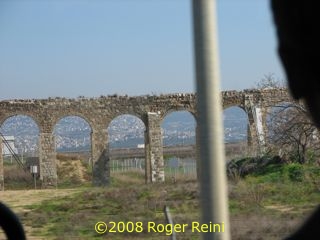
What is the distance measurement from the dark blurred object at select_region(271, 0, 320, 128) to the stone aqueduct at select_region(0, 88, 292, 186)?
28712 mm

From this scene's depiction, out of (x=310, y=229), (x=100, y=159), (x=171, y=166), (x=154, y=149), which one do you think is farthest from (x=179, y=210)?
(x=171, y=166)

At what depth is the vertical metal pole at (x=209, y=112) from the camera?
255cm

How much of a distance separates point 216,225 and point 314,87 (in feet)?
6.23

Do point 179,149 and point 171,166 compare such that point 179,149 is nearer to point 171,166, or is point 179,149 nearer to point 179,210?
point 171,166

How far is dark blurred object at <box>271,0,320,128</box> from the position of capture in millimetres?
723

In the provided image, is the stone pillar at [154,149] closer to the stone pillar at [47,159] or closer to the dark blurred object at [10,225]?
the stone pillar at [47,159]

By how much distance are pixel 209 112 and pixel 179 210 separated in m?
10.6

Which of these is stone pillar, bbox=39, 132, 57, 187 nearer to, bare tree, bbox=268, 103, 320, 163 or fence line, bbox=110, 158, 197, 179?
fence line, bbox=110, 158, 197, 179

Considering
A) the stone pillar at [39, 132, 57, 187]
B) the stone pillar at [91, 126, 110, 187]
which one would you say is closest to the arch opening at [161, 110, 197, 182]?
the stone pillar at [91, 126, 110, 187]

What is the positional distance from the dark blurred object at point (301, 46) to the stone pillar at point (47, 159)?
2907 centimetres

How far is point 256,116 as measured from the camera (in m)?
30.1

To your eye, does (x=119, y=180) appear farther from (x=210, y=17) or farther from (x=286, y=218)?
(x=210, y=17)

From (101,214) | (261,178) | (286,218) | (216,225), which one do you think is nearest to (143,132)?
(261,178)

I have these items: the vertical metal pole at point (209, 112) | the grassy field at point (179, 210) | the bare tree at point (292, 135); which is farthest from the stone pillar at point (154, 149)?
the vertical metal pole at point (209, 112)
